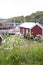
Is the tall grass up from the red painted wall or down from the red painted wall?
up

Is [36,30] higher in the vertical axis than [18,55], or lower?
lower

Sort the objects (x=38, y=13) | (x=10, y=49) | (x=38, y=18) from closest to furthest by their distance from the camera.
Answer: (x=10, y=49) < (x=38, y=18) < (x=38, y=13)

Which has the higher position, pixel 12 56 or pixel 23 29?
pixel 12 56

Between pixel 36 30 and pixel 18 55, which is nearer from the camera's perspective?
pixel 18 55

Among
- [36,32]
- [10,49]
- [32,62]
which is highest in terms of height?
[10,49]

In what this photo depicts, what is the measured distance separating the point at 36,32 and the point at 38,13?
5.17 m

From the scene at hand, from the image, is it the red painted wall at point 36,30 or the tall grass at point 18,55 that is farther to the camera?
the red painted wall at point 36,30

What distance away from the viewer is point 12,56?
6.12 feet

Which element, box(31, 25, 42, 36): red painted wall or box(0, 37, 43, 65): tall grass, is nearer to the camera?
box(0, 37, 43, 65): tall grass

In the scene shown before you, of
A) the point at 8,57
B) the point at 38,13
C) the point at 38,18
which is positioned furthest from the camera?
the point at 38,13

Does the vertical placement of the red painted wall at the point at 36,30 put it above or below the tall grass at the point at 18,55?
below

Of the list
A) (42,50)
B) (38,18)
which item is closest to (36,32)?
(38,18)

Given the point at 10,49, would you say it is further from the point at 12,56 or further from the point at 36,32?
the point at 36,32

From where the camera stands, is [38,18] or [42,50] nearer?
[42,50]
